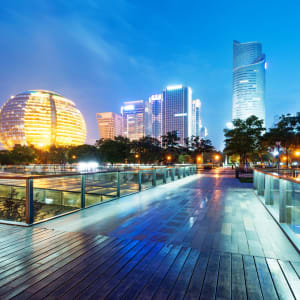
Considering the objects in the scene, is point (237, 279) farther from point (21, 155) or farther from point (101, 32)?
point (101, 32)

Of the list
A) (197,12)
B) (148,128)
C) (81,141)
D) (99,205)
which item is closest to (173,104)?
(148,128)

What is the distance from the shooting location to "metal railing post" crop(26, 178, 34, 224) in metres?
4.03

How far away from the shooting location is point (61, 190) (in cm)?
801

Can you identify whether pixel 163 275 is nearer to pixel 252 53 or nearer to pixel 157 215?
pixel 157 215

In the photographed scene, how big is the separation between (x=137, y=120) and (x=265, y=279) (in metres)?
190

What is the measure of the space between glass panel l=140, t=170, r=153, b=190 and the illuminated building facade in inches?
4262

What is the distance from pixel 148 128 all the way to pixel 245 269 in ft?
614

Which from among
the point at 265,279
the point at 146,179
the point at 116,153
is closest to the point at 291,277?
the point at 265,279

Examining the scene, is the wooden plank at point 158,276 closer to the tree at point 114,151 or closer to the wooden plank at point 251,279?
the wooden plank at point 251,279

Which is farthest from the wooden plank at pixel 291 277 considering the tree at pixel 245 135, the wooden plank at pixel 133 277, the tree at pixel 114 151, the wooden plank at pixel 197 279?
the tree at pixel 114 151

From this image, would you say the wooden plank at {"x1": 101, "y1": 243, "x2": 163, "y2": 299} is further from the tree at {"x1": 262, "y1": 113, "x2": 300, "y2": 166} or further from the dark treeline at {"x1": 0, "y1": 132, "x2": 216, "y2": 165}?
the dark treeline at {"x1": 0, "y1": 132, "x2": 216, "y2": 165}

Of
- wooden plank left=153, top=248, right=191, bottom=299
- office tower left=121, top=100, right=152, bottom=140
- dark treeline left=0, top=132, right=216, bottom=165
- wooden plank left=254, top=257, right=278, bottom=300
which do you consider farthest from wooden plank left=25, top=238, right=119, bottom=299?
office tower left=121, top=100, right=152, bottom=140

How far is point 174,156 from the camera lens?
5644 cm

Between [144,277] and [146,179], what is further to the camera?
[146,179]
